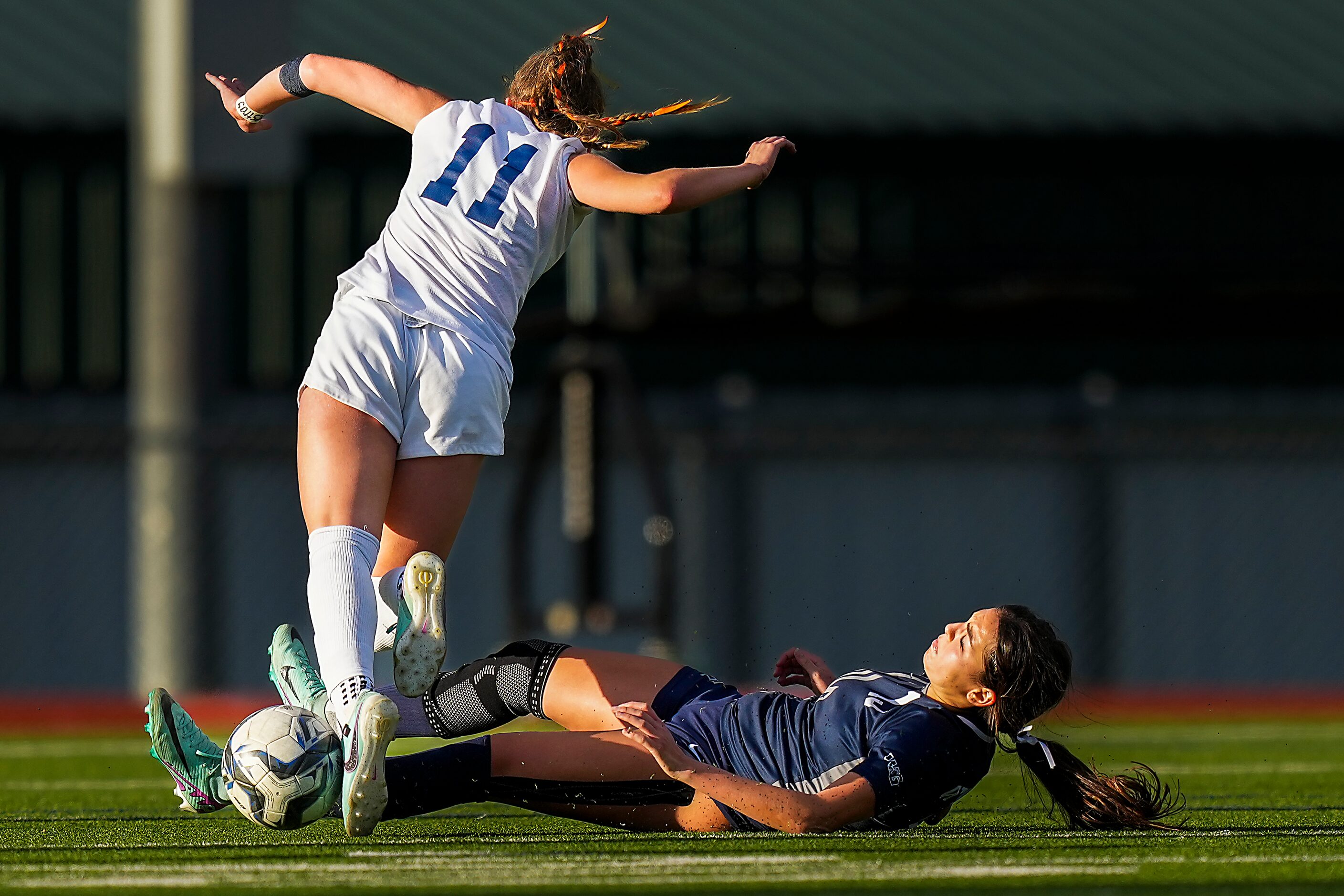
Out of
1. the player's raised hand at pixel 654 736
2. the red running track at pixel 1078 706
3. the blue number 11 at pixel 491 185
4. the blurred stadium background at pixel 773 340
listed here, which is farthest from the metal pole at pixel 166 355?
the player's raised hand at pixel 654 736

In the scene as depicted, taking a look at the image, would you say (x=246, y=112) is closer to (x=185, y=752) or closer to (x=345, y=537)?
(x=345, y=537)

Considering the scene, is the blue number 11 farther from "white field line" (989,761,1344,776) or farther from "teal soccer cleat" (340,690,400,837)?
"white field line" (989,761,1344,776)

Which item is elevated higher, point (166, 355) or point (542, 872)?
point (166, 355)

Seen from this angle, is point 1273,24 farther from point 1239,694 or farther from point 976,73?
point 1239,694

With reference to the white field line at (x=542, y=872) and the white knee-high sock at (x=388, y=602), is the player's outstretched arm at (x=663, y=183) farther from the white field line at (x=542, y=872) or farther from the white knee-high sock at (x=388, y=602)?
the white field line at (x=542, y=872)

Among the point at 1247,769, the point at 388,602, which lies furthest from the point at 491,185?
the point at 1247,769

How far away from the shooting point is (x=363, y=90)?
14.7 feet

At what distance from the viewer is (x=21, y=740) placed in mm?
8781

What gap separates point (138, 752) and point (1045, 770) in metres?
4.80

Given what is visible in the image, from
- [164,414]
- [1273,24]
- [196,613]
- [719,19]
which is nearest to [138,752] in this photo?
[196,613]

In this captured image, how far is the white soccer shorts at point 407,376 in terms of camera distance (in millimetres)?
4098

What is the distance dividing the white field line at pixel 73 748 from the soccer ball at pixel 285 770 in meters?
3.95

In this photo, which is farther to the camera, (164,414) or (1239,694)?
(1239,694)

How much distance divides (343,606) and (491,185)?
3.42 ft
